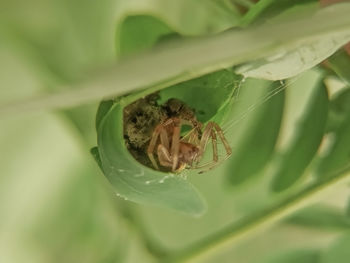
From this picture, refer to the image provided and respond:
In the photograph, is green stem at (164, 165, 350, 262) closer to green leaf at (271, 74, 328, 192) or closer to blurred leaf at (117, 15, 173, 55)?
green leaf at (271, 74, 328, 192)

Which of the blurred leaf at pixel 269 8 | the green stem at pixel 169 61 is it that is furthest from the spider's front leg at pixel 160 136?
the green stem at pixel 169 61

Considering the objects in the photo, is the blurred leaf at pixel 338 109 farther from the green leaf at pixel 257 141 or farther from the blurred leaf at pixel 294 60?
the blurred leaf at pixel 294 60

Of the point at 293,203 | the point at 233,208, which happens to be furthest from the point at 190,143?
the point at 233,208

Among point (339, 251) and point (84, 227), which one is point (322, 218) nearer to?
point (339, 251)

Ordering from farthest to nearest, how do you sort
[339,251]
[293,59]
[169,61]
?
[339,251] → [293,59] → [169,61]

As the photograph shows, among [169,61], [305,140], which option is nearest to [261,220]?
[305,140]

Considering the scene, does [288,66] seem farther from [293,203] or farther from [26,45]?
[26,45]

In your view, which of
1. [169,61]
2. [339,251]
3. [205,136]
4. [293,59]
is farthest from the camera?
[339,251]
